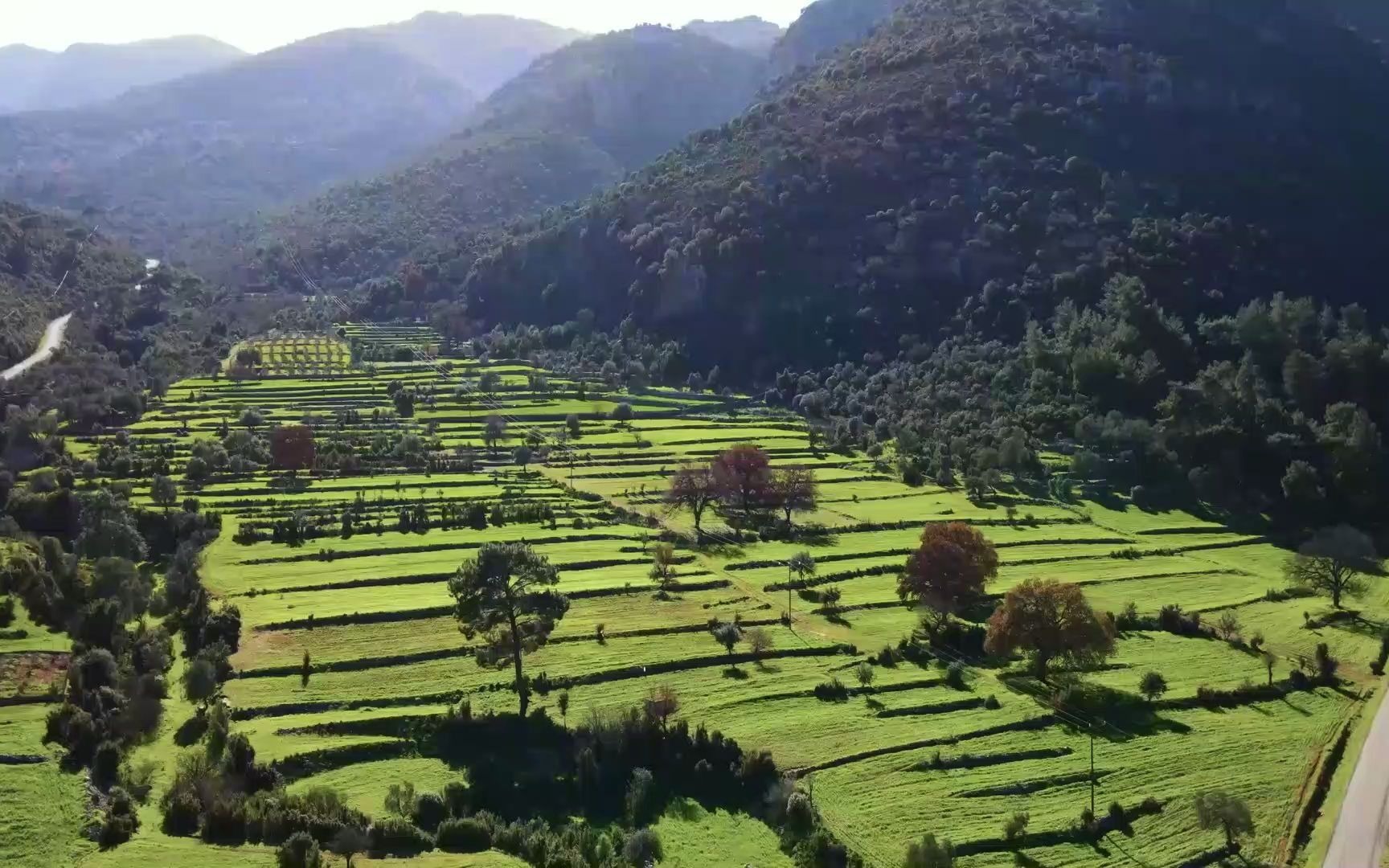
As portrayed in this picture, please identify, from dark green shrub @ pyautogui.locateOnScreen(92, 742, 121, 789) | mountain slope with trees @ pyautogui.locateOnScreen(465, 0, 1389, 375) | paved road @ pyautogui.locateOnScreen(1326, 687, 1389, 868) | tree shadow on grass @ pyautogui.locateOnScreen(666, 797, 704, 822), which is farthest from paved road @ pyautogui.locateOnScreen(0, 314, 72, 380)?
paved road @ pyautogui.locateOnScreen(1326, 687, 1389, 868)

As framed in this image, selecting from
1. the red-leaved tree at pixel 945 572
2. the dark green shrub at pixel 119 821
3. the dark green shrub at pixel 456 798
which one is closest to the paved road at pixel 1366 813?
the red-leaved tree at pixel 945 572

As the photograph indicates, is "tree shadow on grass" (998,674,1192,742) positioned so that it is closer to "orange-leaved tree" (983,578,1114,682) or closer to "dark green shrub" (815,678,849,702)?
"orange-leaved tree" (983,578,1114,682)

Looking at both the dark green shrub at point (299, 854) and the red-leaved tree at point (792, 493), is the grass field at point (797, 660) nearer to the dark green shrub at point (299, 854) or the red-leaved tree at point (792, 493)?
the dark green shrub at point (299, 854)

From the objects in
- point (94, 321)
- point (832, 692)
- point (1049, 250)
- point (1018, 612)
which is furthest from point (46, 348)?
point (1018, 612)

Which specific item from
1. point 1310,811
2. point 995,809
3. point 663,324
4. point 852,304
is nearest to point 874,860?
point 995,809

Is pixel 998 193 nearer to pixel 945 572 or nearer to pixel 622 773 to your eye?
pixel 945 572
